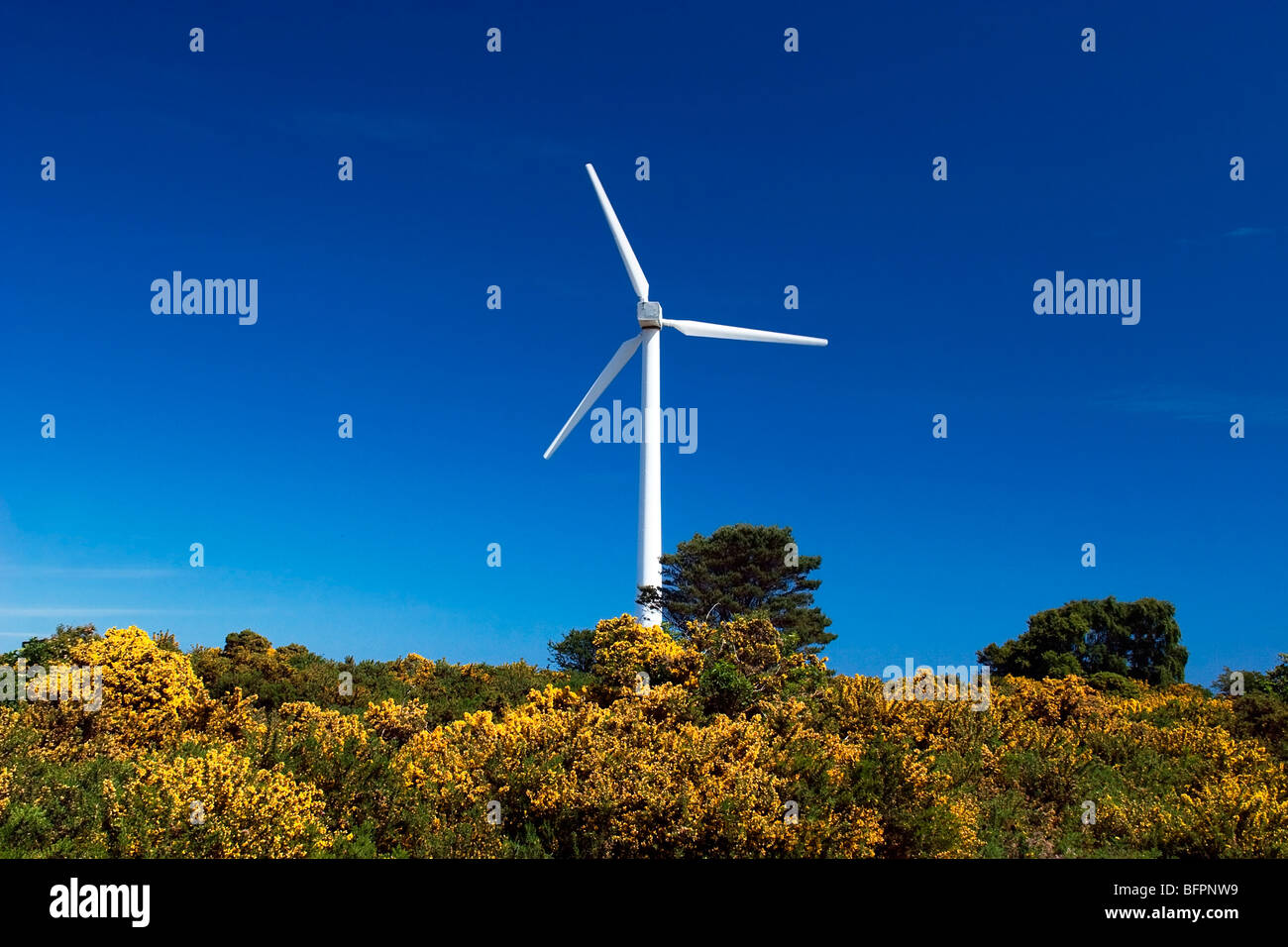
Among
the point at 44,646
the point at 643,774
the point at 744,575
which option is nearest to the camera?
the point at 643,774

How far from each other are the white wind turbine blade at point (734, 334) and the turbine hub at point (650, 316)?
0.48 m

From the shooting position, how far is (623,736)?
52.2 ft

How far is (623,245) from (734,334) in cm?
932

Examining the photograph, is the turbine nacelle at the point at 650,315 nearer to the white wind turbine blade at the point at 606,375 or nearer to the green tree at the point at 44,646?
the white wind turbine blade at the point at 606,375

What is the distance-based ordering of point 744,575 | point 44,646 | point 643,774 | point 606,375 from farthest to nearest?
1. point 744,575
2. point 606,375
3. point 44,646
4. point 643,774

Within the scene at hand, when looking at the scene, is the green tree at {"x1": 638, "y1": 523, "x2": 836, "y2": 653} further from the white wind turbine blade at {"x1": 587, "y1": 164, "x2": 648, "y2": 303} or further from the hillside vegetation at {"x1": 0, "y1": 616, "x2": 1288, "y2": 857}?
the hillside vegetation at {"x1": 0, "y1": 616, "x2": 1288, "y2": 857}

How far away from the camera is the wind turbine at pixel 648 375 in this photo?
174 feet

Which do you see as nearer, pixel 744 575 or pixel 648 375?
pixel 648 375

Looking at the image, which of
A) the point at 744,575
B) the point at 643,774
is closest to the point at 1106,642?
the point at 744,575

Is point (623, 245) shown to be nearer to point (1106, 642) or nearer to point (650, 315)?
point (650, 315)

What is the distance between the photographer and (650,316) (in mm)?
55125

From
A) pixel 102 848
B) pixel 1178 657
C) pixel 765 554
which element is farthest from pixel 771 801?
pixel 1178 657

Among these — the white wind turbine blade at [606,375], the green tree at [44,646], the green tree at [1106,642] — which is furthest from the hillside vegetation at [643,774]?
the green tree at [1106,642]

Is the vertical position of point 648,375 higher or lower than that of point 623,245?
lower
